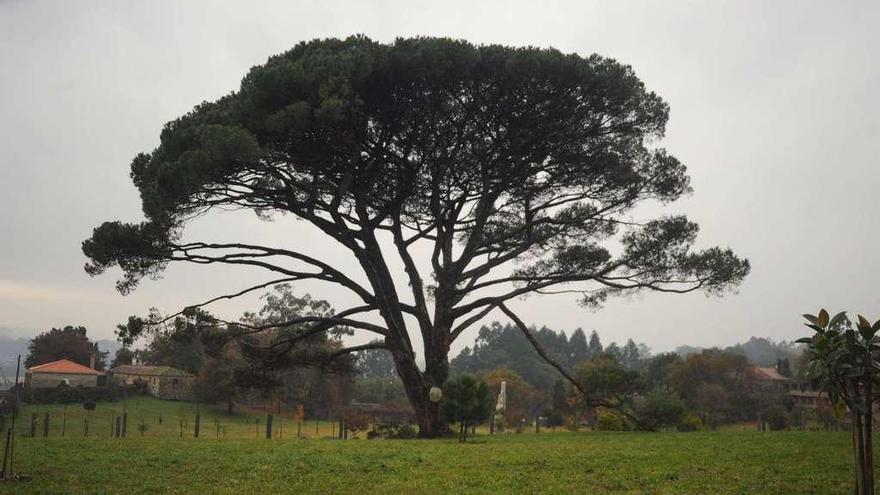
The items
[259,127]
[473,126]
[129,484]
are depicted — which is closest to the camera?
[129,484]

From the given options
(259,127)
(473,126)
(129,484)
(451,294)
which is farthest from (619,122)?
(129,484)

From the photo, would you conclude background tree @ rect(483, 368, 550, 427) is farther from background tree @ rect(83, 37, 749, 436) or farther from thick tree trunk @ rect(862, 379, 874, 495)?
thick tree trunk @ rect(862, 379, 874, 495)

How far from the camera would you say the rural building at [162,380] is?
51812 millimetres

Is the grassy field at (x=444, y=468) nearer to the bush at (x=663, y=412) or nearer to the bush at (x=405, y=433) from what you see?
the bush at (x=405, y=433)

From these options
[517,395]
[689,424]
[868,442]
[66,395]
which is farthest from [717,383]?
[868,442]

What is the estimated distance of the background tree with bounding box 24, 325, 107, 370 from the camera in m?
56.2

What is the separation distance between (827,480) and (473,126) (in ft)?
42.9

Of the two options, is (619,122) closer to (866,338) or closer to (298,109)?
(298,109)

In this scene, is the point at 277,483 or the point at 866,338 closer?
the point at 866,338

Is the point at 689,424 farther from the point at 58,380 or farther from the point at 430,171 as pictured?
the point at 58,380

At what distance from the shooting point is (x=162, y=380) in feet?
175

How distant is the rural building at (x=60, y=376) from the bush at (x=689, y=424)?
4025 centimetres

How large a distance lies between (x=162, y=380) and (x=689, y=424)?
141ft

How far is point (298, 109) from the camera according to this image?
54.5 ft
